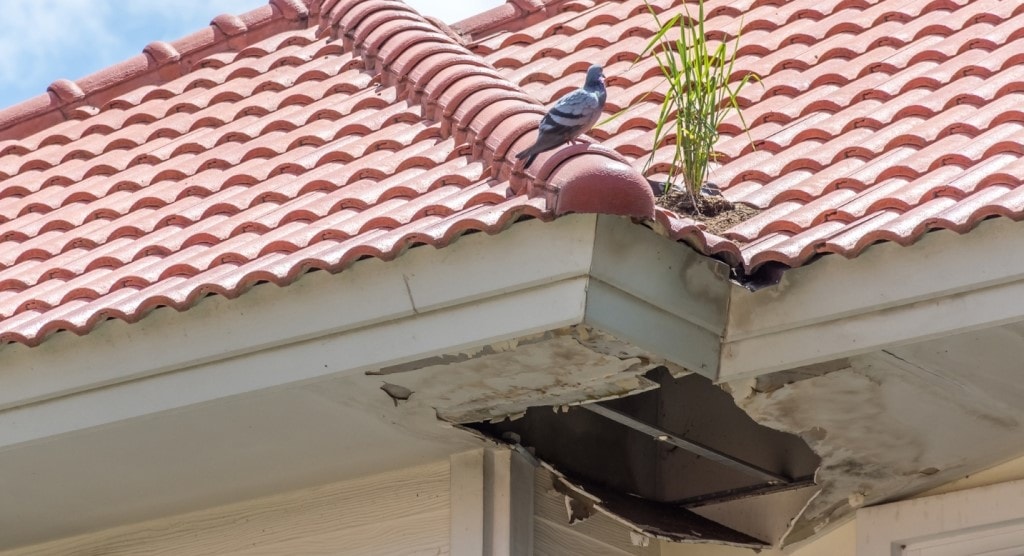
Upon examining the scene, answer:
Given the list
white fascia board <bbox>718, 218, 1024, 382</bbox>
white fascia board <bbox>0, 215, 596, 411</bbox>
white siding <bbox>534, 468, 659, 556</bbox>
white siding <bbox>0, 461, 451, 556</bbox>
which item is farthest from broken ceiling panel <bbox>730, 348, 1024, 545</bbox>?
white siding <bbox>0, 461, 451, 556</bbox>

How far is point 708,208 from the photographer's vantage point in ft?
15.6

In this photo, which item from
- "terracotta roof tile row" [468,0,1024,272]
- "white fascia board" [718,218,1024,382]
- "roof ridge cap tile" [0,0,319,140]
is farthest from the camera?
"roof ridge cap tile" [0,0,319,140]

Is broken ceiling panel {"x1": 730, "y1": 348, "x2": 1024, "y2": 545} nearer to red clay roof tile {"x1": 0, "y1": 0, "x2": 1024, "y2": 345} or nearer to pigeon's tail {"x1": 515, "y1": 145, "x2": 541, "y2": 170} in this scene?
red clay roof tile {"x1": 0, "y1": 0, "x2": 1024, "y2": 345}

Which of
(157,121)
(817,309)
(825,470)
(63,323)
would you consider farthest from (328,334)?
(157,121)

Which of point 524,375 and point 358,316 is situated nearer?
point 358,316

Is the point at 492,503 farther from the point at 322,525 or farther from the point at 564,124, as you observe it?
the point at 564,124

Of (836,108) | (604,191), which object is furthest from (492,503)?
(836,108)

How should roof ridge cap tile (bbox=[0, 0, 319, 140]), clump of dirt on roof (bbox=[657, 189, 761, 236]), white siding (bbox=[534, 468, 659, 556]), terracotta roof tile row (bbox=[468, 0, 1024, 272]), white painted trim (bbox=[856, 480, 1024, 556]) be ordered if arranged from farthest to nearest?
1. roof ridge cap tile (bbox=[0, 0, 319, 140])
2. white siding (bbox=[534, 468, 659, 556])
3. white painted trim (bbox=[856, 480, 1024, 556])
4. clump of dirt on roof (bbox=[657, 189, 761, 236])
5. terracotta roof tile row (bbox=[468, 0, 1024, 272])

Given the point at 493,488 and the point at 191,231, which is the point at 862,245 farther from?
the point at 191,231

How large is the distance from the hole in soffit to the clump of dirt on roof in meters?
0.66

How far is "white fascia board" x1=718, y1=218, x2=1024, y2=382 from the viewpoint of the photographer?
4.06m

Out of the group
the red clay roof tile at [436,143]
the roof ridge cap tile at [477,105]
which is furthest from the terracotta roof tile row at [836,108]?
the roof ridge cap tile at [477,105]

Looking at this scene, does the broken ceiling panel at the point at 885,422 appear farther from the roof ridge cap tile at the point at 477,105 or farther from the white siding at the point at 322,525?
the white siding at the point at 322,525

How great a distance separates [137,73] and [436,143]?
2.49 m
